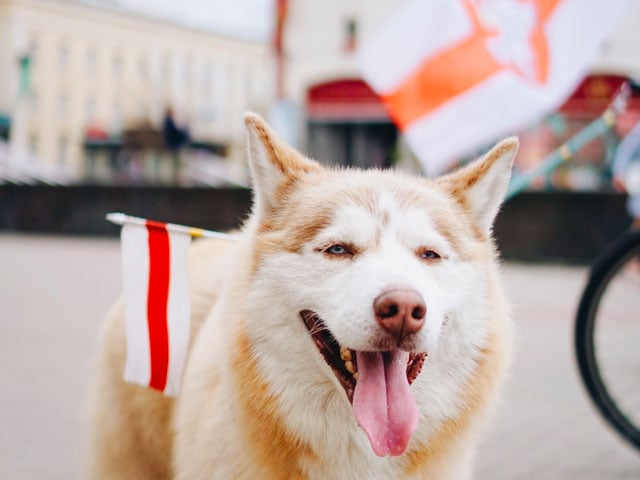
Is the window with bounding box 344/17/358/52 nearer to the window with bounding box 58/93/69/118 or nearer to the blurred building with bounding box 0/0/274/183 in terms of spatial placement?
the blurred building with bounding box 0/0/274/183

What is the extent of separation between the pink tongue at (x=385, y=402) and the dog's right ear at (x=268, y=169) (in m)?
0.57

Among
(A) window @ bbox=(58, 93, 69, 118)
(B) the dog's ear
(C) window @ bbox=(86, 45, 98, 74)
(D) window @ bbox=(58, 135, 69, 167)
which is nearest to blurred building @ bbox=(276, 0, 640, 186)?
(B) the dog's ear

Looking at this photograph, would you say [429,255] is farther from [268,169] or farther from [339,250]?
[268,169]

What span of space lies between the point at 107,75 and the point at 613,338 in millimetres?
61184

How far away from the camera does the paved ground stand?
155 inches

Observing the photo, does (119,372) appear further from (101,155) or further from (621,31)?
(101,155)

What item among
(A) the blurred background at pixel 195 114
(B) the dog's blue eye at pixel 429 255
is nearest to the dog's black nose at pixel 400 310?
(B) the dog's blue eye at pixel 429 255

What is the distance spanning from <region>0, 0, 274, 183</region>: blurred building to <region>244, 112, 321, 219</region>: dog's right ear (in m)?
50.5

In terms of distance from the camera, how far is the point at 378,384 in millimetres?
2256

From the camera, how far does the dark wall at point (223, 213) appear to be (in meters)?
12.5

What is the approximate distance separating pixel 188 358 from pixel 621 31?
29.4 meters

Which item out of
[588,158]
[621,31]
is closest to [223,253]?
[588,158]

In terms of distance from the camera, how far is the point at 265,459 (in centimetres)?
235

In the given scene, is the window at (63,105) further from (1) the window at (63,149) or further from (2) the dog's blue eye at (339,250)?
(2) the dog's blue eye at (339,250)
